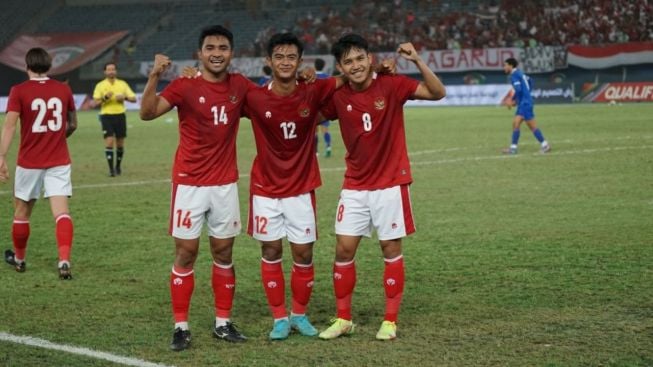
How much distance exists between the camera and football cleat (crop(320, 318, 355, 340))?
6902 millimetres

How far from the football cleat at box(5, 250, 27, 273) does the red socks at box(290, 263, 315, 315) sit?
148 inches

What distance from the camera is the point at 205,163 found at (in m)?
6.81

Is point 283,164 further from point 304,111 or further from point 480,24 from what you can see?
point 480,24

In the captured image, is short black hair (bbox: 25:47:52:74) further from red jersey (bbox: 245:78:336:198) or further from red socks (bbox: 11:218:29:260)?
red jersey (bbox: 245:78:336:198)

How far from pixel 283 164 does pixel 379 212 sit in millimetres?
747

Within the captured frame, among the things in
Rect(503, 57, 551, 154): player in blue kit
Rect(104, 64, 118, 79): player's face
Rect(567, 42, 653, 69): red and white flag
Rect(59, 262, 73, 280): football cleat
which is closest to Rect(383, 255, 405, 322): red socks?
Rect(59, 262, 73, 280): football cleat

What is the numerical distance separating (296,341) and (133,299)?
2.04m

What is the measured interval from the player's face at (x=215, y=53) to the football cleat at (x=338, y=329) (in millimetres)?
1916

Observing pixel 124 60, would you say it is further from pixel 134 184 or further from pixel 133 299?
pixel 133 299

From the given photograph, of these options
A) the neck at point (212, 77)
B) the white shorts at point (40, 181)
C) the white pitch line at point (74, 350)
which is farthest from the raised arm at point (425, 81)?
the white shorts at point (40, 181)

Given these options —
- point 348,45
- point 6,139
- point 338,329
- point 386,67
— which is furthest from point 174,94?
point 6,139

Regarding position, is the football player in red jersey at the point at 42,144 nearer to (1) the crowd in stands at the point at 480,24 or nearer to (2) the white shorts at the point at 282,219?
(2) the white shorts at the point at 282,219

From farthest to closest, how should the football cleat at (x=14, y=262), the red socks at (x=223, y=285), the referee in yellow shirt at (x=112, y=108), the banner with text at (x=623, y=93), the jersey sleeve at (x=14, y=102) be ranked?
1. the banner with text at (x=623, y=93)
2. the referee in yellow shirt at (x=112, y=108)
3. the football cleat at (x=14, y=262)
4. the jersey sleeve at (x=14, y=102)
5. the red socks at (x=223, y=285)

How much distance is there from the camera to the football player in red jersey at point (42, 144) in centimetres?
935
